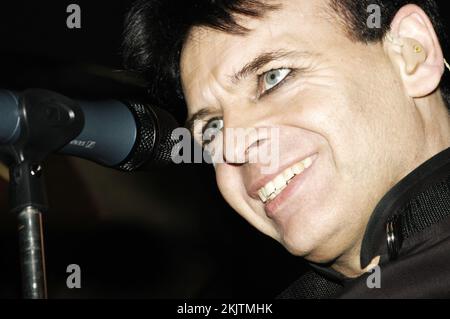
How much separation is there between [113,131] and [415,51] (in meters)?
0.74

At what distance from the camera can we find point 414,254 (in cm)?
108

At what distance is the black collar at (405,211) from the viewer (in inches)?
45.6

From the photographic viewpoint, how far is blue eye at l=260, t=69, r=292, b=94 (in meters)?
1.41

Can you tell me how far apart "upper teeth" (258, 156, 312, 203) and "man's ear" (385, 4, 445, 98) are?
30 cm

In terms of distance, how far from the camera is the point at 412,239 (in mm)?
1152

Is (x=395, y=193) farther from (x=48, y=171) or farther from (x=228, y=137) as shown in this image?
(x=48, y=171)

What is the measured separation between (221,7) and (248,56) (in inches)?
7.2

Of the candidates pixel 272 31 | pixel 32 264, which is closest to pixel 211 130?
pixel 272 31

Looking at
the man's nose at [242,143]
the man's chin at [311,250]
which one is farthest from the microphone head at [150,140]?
the man's chin at [311,250]

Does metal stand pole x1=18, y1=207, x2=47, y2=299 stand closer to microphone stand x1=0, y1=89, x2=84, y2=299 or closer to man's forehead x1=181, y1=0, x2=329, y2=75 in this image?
microphone stand x1=0, y1=89, x2=84, y2=299

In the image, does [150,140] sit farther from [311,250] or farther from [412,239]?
[412,239]

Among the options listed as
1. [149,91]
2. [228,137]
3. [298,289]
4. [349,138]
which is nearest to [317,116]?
[349,138]

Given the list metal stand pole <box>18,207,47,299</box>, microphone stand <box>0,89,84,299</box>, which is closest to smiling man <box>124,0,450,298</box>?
microphone stand <box>0,89,84,299</box>

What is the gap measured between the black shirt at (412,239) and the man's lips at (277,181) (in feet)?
0.74
